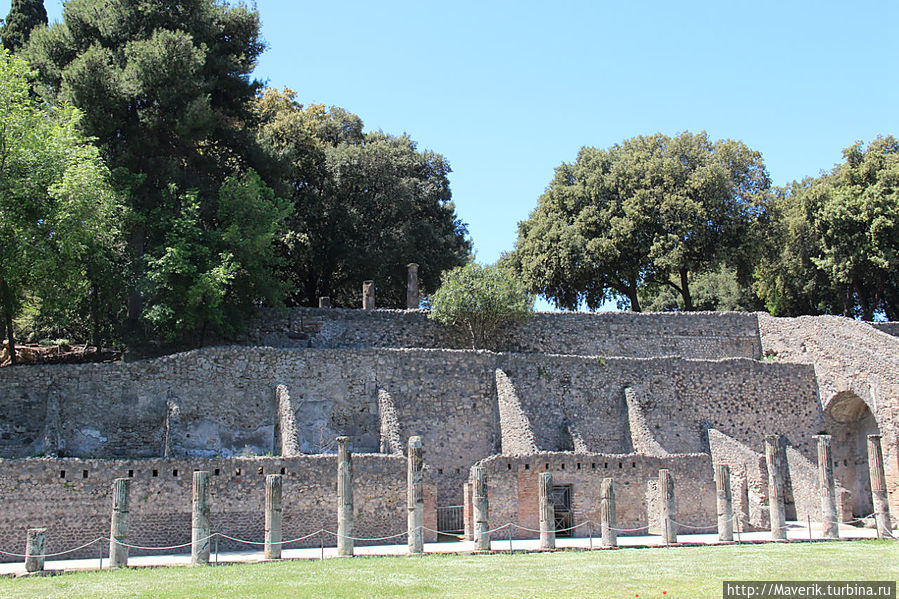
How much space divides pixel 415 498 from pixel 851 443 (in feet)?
67.5

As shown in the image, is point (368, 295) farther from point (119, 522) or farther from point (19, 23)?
point (19, 23)

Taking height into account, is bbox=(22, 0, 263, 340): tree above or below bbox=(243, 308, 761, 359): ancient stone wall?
above

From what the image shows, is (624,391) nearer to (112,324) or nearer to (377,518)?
(377,518)

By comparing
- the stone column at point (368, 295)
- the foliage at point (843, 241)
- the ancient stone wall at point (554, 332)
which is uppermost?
the foliage at point (843, 241)

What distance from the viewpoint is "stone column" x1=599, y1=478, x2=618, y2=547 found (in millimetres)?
25094

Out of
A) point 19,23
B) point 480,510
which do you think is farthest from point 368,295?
point 19,23

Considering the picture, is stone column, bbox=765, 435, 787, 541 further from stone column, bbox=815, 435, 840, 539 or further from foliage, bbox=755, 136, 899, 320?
foliage, bbox=755, 136, 899, 320

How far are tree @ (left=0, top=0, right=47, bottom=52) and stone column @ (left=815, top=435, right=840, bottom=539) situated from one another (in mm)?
35624

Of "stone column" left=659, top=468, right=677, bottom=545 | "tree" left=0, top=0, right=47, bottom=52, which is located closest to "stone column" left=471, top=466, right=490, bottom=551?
"stone column" left=659, top=468, right=677, bottom=545

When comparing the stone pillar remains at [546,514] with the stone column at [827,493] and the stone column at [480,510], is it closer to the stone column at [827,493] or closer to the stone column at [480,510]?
the stone column at [480,510]

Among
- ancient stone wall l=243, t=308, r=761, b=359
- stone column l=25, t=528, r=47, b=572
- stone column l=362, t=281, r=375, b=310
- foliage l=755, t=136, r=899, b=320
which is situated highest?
foliage l=755, t=136, r=899, b=320

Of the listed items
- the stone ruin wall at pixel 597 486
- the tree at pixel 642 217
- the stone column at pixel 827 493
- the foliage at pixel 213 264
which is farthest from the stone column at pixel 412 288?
the stone column at pixel 827 493

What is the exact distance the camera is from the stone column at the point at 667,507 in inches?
1014

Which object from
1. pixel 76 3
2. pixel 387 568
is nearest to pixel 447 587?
pixel 387 568
